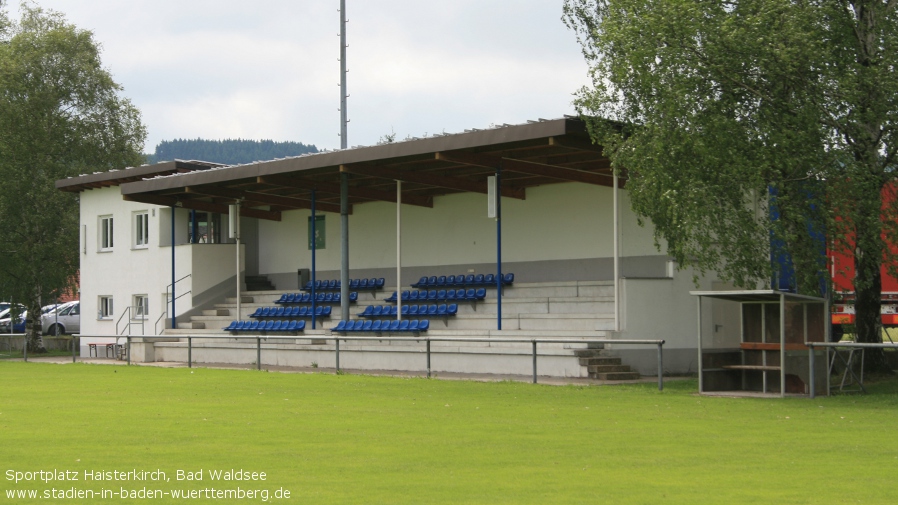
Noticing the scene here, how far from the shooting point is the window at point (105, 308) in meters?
37.2

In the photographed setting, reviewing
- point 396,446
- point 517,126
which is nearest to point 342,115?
point 517,126

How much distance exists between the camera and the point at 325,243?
34.2m

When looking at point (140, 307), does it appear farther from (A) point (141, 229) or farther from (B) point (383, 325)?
(B) point (383, 325)

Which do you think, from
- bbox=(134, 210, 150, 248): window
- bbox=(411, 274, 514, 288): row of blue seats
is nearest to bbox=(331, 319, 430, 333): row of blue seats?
bbox=(411, 274, 514, 288): row of blue seats

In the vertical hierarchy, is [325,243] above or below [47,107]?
below

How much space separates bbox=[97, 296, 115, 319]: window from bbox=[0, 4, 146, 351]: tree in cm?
285

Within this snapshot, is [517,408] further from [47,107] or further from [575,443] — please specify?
[47,107]

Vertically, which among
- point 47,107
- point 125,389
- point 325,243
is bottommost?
point 125,389

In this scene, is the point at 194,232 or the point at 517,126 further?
the point at 194,232

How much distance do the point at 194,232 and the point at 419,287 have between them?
8.80m

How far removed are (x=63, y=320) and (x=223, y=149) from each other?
397 ft

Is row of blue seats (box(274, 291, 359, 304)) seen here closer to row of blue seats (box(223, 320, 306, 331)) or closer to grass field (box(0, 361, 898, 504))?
row of blue seats (box(223, 320, 306, 331))

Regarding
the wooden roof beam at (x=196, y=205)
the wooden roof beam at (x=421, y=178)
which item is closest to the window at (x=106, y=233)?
the wooden roof beam at (x=196, y=205)

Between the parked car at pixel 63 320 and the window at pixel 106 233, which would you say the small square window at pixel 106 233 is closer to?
the window at pixel 106 233
